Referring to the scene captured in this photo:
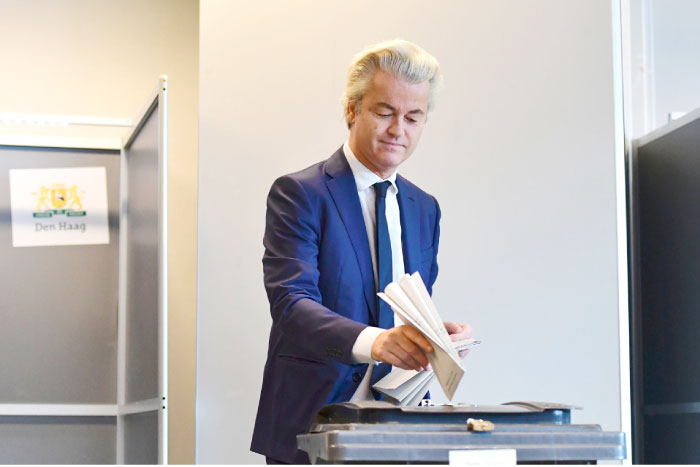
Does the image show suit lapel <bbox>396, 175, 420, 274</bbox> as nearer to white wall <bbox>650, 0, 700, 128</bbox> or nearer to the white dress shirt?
the white dress shirt

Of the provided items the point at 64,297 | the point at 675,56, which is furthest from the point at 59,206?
the point at 675,56

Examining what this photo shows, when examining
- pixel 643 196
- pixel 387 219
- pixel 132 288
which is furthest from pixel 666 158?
pixel 132 288

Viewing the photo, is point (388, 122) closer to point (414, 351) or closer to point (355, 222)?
point (355, 222)

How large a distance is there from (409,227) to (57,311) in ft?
6.83

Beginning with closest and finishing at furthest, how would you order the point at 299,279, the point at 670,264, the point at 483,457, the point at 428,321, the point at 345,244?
the point at 483,457 → the point at 428,321 → the point at 299,279 → the point at 345,244 → the point at 670,264

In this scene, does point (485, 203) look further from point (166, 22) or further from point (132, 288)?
point (166, 22)

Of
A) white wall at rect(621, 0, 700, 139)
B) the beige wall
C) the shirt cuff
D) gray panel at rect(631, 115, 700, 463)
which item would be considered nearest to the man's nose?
Answer: the shirt cuff

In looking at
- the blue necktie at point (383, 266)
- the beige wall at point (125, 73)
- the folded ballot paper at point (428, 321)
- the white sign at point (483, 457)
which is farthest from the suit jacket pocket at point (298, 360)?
the beige wall at point (125, 73)

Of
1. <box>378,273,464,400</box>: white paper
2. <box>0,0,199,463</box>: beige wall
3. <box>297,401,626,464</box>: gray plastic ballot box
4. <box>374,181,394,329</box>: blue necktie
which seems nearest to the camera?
<box>297,401,626,464</box>: gray plastic ballot box

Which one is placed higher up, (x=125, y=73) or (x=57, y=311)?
(x=125, y=73)

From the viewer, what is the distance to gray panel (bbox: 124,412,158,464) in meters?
2.84

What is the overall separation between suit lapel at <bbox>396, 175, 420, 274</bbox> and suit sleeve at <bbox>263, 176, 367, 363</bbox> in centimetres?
21

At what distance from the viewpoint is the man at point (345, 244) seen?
2.05 m

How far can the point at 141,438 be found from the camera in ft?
10.3
